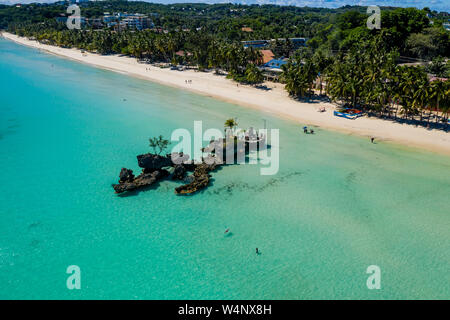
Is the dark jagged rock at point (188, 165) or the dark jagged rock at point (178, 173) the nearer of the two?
the dark jagged rock at point (188, 165)

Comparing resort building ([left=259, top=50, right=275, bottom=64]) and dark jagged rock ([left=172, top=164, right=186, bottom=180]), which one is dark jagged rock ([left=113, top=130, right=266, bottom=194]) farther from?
resort building ([left=259, top=50, right=275, bottom=64])

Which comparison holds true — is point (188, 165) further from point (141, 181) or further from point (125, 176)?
point (125, 176)

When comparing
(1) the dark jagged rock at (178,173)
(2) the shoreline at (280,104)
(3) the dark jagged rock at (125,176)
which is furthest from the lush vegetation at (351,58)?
(3) the dark jagged rock at (125,176)

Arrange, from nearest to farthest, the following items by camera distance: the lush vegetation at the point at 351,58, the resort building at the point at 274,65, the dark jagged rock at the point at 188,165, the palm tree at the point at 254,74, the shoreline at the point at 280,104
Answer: the dark jagged rock at the point at 188,165
the shoreline at the point at 280,104
the lush vegetation at the point at 351,58
the palm tree at the point at 254,74
the resort building at the point at 274,65

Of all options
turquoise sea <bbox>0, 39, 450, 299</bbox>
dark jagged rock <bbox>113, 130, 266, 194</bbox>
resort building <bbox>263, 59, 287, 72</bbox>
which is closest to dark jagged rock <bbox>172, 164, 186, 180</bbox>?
dark jagged rock <bbox>113, 130, 266, 194</bbox>

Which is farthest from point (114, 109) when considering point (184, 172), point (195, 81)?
point (184, 172)
